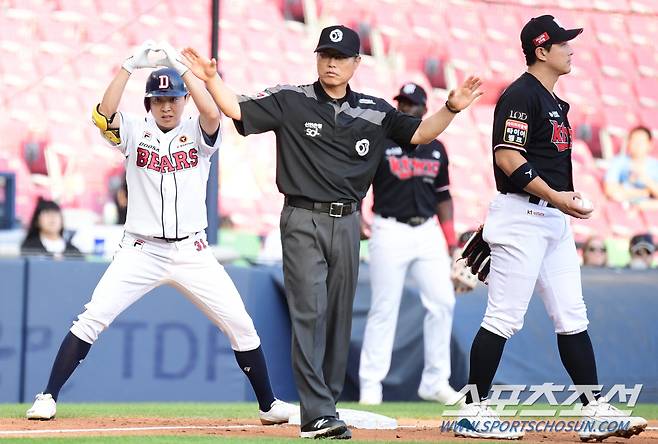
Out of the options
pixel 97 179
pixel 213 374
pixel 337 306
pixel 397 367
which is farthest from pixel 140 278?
pixel 97 179

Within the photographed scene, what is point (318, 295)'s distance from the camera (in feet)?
19.0

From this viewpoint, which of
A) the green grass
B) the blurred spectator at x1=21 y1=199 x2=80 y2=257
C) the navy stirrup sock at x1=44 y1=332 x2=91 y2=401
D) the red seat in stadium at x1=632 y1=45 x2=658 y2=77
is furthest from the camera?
the red seat in stadium at x1=632 y1=45 x2=658 y2=77

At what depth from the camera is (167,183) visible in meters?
6.75

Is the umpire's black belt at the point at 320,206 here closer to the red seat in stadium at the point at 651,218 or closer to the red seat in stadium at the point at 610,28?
the red seat in stadium at the point at 610,28

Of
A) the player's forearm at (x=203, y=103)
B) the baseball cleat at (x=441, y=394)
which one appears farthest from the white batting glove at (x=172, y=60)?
the baseball cleat at (x=441, y=394)

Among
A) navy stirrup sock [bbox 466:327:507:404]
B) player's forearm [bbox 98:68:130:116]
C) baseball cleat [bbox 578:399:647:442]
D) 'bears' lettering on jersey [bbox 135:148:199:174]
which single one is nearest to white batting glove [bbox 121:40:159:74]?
player's forearm [bbox 98:68:130:116]

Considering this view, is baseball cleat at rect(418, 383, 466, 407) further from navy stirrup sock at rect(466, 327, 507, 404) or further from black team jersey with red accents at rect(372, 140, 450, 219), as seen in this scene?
navy stirrup sock at rect(466, 327, 507, 404)

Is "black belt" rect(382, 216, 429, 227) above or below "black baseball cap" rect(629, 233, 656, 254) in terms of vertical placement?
above

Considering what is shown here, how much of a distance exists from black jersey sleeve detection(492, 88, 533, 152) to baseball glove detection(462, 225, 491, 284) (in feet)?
1.95

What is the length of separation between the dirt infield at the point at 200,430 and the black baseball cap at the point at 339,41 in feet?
5.84

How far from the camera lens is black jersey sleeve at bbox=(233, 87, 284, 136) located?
19.0 feet

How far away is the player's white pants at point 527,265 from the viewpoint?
594 cm

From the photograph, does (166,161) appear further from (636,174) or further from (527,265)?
(636,174)

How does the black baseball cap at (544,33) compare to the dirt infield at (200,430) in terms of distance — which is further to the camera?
the black baseball cap at (544,33)
